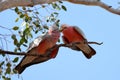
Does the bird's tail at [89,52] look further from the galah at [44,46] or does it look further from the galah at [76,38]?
the galah at [44,46]

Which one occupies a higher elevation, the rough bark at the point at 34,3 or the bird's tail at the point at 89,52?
the rough bark at the point at 34,3

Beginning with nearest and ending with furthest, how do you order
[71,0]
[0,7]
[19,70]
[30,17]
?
[19,70] → [0,7] → [71,0] → [30,17]

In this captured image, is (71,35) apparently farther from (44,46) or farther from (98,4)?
(98,4)

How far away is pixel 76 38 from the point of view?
354 cm

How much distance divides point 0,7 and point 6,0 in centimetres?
11

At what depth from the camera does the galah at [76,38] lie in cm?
334

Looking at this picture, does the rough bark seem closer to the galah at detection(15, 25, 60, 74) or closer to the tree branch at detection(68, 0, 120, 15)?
the tree branch at detection(68, 0, 120, 15)

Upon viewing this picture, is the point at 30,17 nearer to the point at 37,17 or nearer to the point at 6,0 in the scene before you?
the point at 37,17

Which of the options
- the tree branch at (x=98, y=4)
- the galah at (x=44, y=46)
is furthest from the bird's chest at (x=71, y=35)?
the tree branch at (x=98, y=4)

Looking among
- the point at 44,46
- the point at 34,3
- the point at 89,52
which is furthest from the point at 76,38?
the point at 34,3

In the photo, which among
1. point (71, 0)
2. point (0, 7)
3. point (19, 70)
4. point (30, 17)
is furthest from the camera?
point (30, 17)

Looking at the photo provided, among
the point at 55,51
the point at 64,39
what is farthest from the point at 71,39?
the point at 55,51

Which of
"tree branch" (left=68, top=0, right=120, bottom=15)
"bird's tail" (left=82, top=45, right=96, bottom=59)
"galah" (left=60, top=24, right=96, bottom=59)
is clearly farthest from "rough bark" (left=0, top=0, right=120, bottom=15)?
"bird's tail" (left=82, top=45, right=96, bottom=59)

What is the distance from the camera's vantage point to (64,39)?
3.45 m
